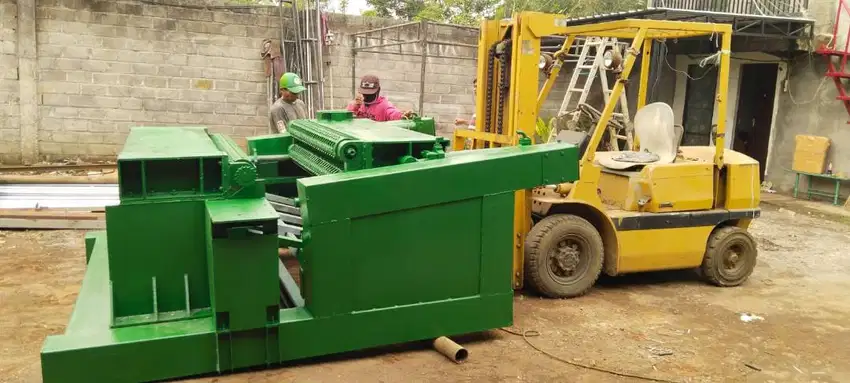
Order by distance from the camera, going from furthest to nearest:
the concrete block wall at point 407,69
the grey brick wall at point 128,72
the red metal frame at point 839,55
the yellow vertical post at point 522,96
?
the concrete block wall at point 407,69
the red metal frame at point 839,55
the grey brick wall at point 128,72
the yellow vertical post at point 522,96

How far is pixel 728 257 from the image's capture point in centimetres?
612

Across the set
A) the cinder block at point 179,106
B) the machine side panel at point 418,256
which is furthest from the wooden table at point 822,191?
the cinder block at point 179,106

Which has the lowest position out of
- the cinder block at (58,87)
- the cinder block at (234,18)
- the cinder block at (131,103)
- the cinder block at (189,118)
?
the cinder block at (189,118)

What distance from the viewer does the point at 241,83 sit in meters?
10.8

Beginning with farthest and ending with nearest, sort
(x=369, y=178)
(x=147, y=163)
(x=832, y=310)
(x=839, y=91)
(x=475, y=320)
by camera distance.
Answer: (x=839, y=91), (x=832, y=310), (x=475, y=320), (x=369, y=178), (x=147, y=163)

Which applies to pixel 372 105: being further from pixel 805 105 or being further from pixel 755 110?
pixel 755 110

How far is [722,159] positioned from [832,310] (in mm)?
1529

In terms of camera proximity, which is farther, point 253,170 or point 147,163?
point 253,170

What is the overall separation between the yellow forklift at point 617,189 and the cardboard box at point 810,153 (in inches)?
223

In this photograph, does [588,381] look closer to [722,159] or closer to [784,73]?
[722,159]

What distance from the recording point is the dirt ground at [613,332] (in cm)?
396

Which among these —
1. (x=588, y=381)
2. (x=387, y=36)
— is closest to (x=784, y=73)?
(x=387, y=36)

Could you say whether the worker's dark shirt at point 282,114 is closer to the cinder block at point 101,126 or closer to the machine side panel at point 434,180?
the machine side panel at point 434,180

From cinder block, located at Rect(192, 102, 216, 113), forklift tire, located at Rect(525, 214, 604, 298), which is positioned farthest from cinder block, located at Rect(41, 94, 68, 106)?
forklift tire, located at Rect(525, 214, 604, 298)
